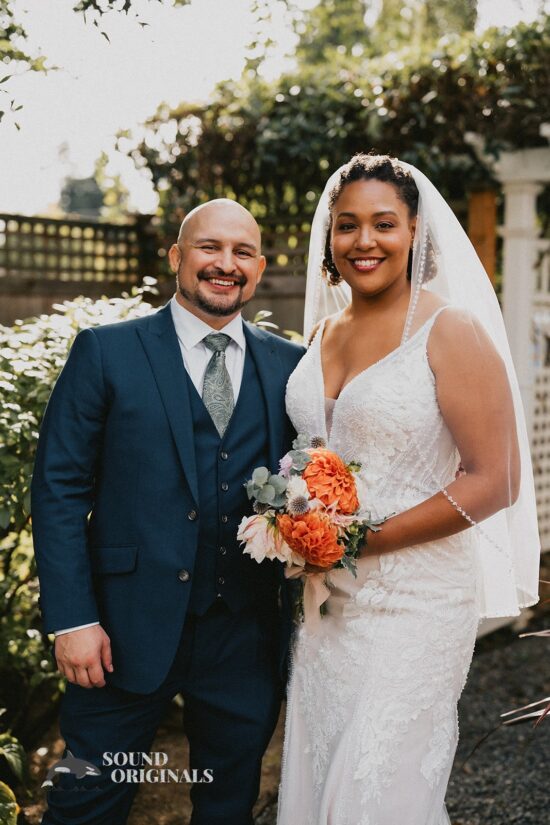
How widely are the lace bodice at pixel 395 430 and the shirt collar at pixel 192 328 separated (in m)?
0.33

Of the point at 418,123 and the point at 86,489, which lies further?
the point at 418,123

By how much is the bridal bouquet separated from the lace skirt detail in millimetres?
244

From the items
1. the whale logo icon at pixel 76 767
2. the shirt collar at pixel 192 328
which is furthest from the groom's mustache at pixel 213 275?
the whale logo icon at pixel 76 767

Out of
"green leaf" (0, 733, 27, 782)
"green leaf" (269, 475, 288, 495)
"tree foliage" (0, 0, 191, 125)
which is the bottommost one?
"green leaf" (0, 733, 27, 782)

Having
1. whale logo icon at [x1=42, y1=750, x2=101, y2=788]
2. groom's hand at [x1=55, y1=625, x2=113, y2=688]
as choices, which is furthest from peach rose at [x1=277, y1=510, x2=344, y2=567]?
whale logo icon at [x1=42, y1=750, x2=101, y2=788]

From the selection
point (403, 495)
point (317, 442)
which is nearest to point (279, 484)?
point (317, 442)

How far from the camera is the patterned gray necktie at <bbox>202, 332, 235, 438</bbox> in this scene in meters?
2.64

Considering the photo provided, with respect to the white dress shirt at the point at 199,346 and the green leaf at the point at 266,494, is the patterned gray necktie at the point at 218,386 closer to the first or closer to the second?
the white dress shirt at the point at 199,346

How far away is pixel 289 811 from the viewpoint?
276 cm

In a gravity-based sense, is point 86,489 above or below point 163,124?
below

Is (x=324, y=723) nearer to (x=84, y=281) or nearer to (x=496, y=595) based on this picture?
(x=496, y=595)

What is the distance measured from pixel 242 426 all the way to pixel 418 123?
3.62 metres

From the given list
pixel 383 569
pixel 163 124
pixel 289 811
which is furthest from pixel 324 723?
pixel 163 124

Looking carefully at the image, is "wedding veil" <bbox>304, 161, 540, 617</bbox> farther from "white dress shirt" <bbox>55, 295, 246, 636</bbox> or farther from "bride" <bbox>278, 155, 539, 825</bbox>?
"white dress shirt" <bbox>55, 295, 246, 636</bbox>
